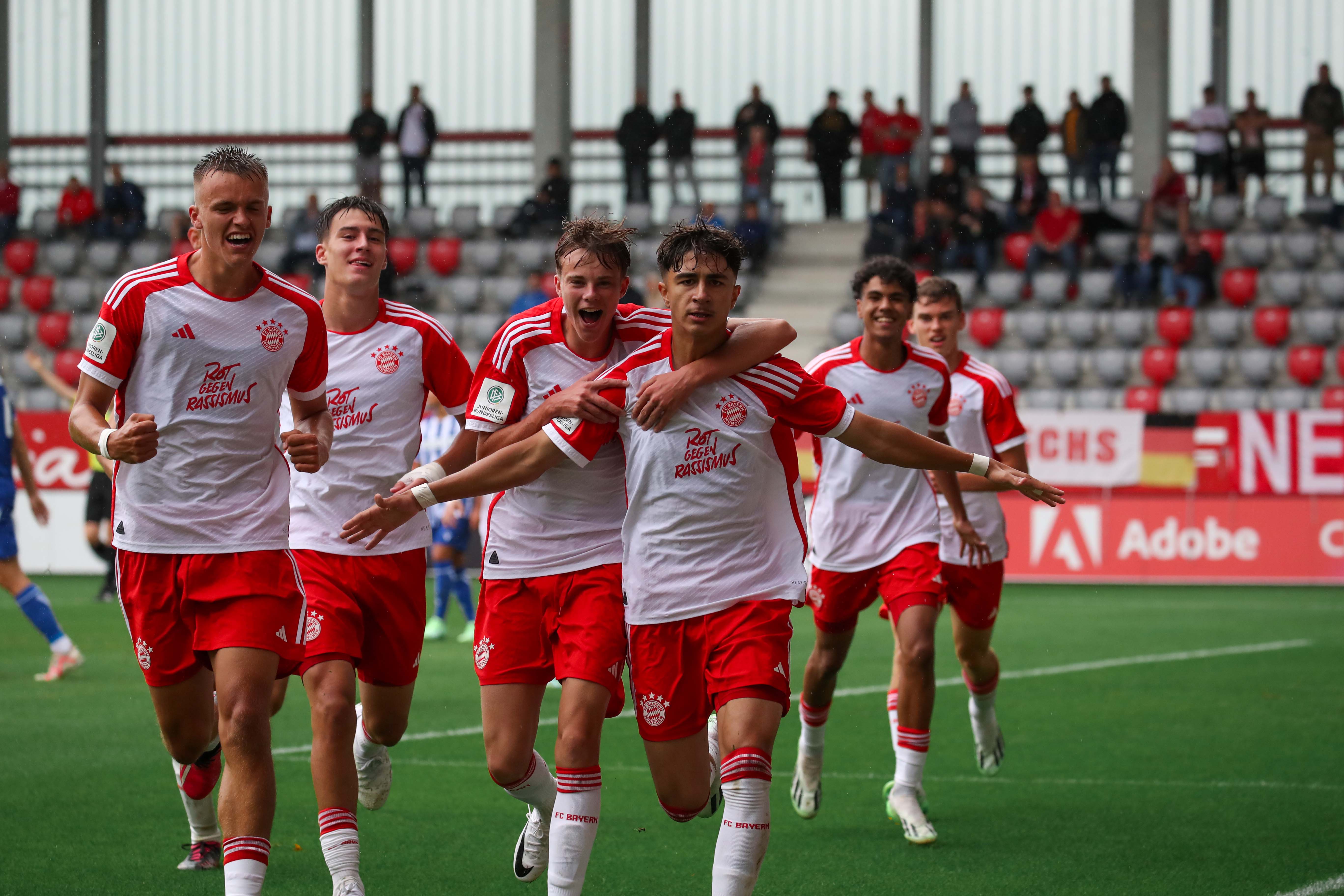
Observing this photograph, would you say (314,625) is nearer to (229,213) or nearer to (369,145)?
(229,213)

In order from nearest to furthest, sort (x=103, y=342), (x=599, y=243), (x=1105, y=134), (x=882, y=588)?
(x=103, y=342) < (x=599, y=243) < (x=882, y=588) < (x=1105, y=134)

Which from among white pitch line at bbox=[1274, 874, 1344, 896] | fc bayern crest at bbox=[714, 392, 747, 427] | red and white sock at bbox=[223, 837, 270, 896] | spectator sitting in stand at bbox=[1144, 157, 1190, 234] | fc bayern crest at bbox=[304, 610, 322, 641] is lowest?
white pitch line at bbox=[1274, 874, 1344, 896]

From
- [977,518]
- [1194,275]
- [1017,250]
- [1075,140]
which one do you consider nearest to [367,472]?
[977,518]

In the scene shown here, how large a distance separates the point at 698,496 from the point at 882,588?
2316 mm

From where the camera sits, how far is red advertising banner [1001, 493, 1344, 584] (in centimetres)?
1789

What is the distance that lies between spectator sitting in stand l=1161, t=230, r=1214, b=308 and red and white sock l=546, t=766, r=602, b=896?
1846 cm

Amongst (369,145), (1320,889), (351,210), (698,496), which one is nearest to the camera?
(698,496)

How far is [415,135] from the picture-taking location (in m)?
25.5

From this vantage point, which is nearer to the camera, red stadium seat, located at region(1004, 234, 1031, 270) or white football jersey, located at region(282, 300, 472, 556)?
white football jersey, located at region(282, 300, 472, 556)

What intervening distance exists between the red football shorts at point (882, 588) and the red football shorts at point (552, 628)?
183 cm

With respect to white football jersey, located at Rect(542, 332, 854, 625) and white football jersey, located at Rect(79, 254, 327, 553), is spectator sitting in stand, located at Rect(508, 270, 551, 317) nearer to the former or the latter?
white football jersey, located at Rect(79, 254, 327, 553)

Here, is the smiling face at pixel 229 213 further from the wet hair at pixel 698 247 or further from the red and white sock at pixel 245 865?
the red and white sock at pixel 245 865

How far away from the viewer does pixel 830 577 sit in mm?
7031

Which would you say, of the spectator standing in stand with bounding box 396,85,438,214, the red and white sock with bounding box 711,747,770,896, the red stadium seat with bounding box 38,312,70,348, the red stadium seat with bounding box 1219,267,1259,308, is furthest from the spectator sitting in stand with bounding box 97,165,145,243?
the red and white sock with bounding box 711,747,770,896
